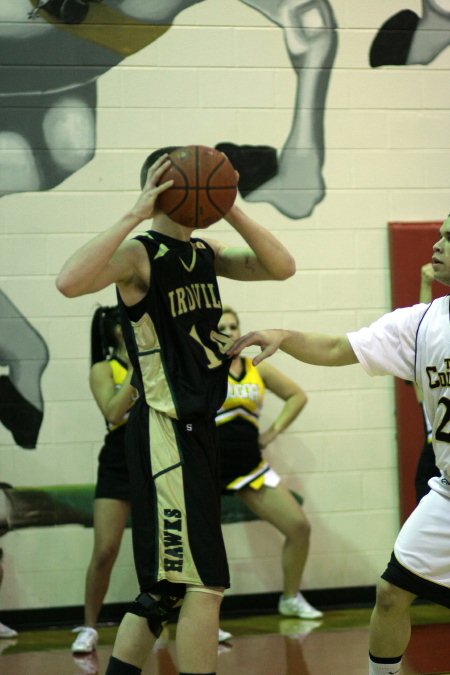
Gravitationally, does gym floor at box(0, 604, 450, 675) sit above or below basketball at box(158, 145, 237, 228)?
below

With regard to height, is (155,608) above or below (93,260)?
below

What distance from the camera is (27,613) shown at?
19.3 feet

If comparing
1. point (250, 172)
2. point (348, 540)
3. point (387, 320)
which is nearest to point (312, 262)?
point (250, 172)

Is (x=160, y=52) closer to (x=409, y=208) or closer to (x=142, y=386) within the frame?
(x=409, y=208)

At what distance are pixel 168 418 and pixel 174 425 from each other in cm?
3

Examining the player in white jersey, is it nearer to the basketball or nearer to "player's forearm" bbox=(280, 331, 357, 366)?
"player's forearm" bbox=(280, 331, 357, 366)

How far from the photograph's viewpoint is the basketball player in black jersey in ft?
10.3

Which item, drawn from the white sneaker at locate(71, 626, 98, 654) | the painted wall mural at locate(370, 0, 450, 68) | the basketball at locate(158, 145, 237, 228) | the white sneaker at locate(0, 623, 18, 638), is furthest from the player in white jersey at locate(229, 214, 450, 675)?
the painted wall mural at locate(370, 0, 450, 68)

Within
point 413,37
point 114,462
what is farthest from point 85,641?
point 413,37

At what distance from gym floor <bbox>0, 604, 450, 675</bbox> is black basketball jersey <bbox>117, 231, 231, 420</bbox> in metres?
2.04

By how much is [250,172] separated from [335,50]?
3.33 ft

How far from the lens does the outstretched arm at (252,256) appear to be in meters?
3.40

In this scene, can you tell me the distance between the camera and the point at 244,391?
5812 millimetres

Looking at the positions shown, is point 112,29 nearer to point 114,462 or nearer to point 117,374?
point 117,374
